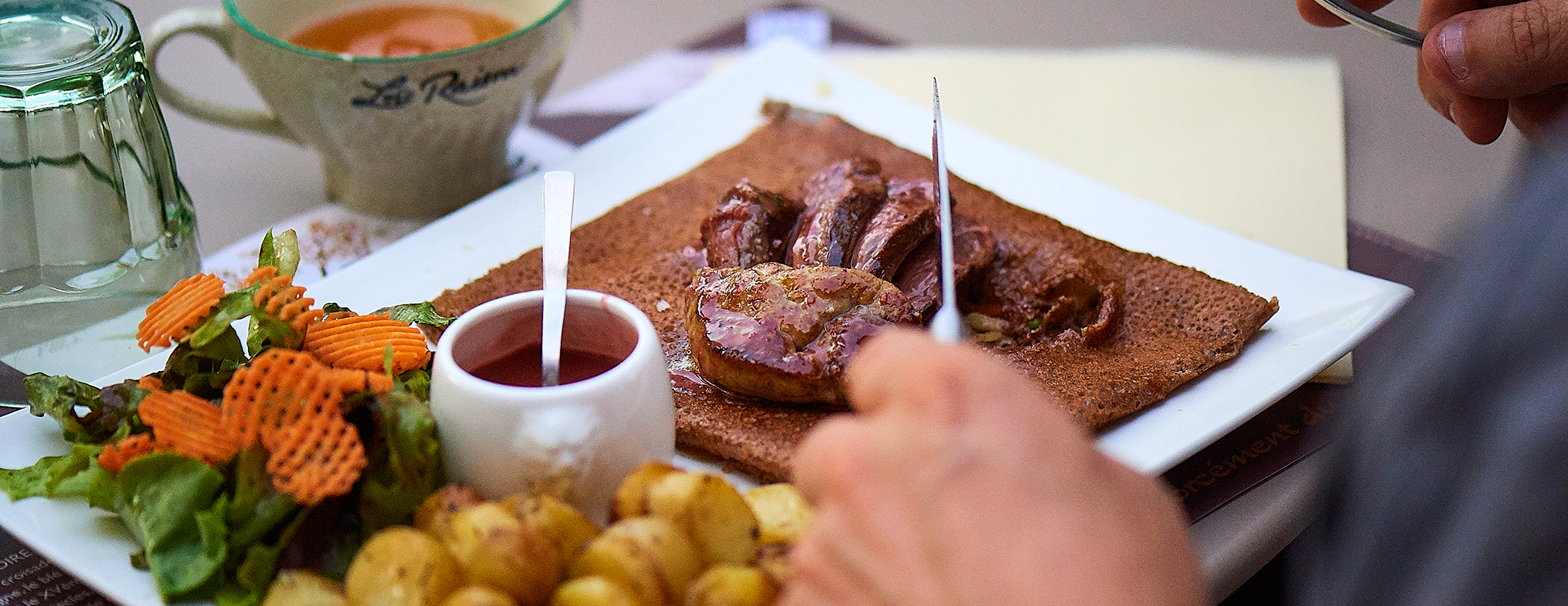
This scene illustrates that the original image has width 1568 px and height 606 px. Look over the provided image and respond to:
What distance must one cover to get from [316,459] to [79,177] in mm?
957

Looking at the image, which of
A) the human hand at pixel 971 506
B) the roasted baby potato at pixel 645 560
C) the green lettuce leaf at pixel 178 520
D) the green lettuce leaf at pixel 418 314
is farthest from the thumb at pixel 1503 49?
the green lettuce leaf at pixel 178 520

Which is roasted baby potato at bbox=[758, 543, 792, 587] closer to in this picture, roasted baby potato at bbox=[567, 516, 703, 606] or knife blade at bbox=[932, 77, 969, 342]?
roasted baby potato at bbox=[567, 516, 703, 606]

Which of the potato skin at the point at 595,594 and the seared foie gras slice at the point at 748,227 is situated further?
the seared foie gras slice at the point at 748,227

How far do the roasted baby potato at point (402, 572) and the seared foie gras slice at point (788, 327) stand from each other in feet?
2.05

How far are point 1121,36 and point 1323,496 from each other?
11.0 ft

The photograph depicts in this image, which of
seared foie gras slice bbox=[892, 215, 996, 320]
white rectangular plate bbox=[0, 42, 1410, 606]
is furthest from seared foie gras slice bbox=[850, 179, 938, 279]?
white rectangular plate bbox=[0, 42, 1410, 606]

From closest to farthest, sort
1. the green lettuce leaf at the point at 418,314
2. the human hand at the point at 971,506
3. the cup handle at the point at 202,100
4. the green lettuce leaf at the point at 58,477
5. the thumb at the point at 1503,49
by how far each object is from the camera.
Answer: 1. the human hand at the point at 971,506
2. the green lettuce leaf at the point at 58,477
3. the green lettuce leaf at the point at 418,314
4. the thumb at the point at 1503,49
5. the cup handle at the point at 202,100

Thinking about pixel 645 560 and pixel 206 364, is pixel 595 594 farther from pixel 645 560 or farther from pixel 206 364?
pixel 206 364

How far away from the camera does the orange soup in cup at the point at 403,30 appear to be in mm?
2533

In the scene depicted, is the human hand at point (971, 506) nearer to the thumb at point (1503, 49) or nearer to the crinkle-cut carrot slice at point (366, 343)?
the crinkle-cut carrot slice at point (366, 343)

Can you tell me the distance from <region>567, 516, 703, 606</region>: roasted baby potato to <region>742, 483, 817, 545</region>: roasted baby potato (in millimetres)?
125

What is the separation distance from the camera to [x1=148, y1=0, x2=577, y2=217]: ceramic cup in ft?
7.75

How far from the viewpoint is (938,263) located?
6.91ft

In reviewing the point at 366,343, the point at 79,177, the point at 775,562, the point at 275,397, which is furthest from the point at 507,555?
the point at 79,177
